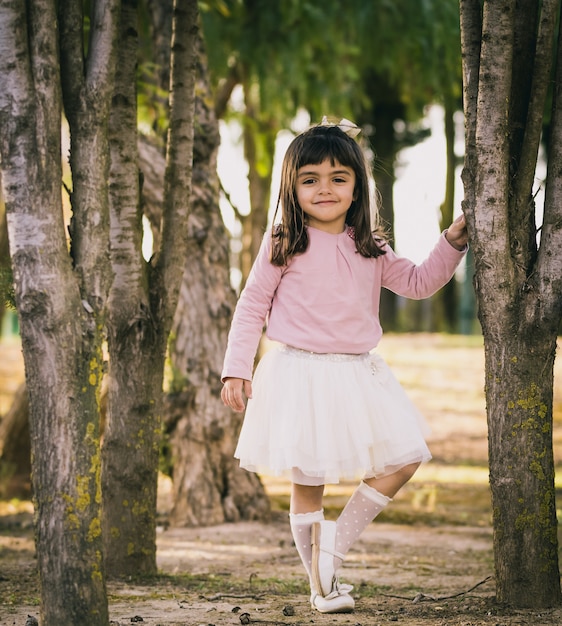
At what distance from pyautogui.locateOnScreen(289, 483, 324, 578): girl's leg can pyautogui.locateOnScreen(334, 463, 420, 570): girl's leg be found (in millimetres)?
108

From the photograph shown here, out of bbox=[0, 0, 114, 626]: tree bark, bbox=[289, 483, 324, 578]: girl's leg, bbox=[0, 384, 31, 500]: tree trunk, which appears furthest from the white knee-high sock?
bbox=[0, 384, 31, 500]: tree trunk

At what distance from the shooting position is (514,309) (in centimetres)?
328

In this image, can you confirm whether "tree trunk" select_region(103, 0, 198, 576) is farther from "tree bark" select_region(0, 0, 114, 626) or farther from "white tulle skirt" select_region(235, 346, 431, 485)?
"tree bark" select_region(0, 0, 114, 626)

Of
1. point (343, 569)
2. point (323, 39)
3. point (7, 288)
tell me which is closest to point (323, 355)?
point (7, 288)

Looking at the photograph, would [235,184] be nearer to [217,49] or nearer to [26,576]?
[217,49]

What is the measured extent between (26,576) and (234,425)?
7.49ft

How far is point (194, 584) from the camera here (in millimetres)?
4234

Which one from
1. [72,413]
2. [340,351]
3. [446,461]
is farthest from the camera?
[446,461]

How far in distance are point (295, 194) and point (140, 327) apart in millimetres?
972

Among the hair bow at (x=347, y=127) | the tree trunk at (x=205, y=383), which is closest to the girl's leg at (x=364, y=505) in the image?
the hair bow at (x=347, y=127)

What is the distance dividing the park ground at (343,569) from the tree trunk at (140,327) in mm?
274

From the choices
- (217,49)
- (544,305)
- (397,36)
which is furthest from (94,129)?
(397,36)

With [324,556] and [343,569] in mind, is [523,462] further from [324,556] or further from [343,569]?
[343,569]

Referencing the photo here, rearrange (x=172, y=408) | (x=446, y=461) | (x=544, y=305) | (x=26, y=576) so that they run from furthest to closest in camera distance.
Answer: (x=446, y=461) → (x=172, y=408) → (x=26, y=576) → (x=544, y=305)
